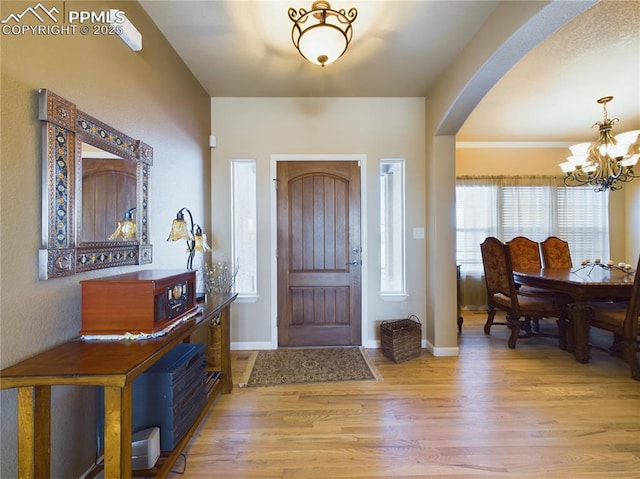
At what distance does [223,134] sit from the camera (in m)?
3.10

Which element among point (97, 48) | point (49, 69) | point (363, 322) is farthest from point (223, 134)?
point (363, 322)

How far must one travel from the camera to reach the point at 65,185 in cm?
127

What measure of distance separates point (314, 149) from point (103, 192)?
2.06 meters

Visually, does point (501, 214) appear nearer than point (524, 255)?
No

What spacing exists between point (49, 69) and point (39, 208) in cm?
60

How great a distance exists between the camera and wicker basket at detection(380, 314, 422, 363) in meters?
2.75

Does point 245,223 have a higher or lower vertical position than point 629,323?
higher

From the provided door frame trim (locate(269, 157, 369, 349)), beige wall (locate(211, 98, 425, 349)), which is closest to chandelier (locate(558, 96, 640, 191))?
beige wall (locate(211, 98, 425, 349))

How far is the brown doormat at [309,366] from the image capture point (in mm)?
2447

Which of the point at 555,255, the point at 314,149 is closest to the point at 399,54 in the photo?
the point at 314,149

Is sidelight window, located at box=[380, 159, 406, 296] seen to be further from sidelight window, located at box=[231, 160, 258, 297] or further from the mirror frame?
the mirror frame

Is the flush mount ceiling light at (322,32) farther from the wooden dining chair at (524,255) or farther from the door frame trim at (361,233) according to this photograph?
the wooden dining chair at (524,255)

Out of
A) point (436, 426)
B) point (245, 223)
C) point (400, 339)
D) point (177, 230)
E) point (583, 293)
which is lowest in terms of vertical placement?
point (436, 426)

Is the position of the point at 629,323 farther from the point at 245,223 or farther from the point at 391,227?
the point at 245,223
